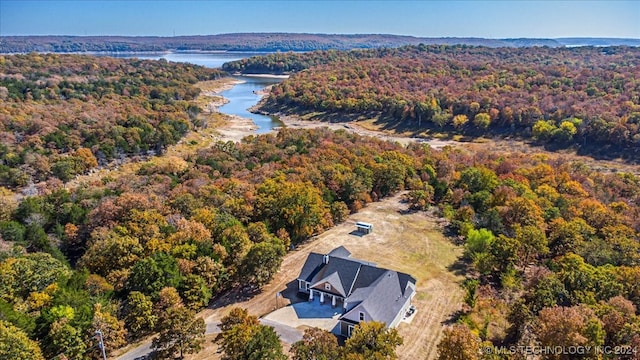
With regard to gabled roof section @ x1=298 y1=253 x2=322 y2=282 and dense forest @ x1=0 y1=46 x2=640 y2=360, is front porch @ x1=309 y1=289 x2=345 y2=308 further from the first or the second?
dense forest @ x1=0 y1=46 x2=640 y2=360

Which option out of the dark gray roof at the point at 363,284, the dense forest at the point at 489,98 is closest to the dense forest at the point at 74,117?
the dense forest at the point at 489,98

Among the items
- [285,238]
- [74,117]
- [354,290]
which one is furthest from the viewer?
[74,117]

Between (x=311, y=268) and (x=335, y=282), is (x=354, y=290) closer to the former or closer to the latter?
(x=335, y=282)

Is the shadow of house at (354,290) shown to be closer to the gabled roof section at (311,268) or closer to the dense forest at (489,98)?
the gabled roof section at (311,268)

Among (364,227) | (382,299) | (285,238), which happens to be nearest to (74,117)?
(285,238)

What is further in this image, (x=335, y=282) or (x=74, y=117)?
(x=74, y=117)
